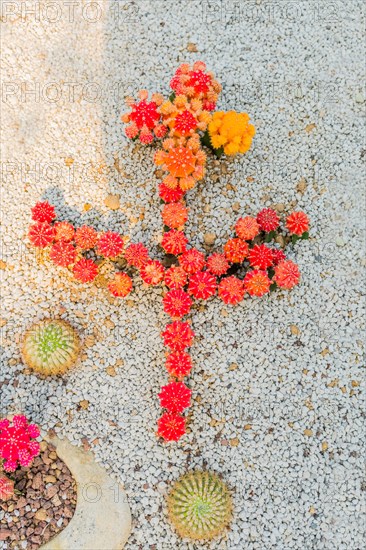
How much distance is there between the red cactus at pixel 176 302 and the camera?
15.7ft

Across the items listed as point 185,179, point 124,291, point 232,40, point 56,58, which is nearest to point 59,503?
point 124,291

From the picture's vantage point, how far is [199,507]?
443cm

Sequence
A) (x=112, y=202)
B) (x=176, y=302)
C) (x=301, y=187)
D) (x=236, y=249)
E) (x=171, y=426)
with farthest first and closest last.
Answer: (x=301, y=187) < (x=112, y=202) < (x=236, y=249) < (x=176, y=302) < (x=171, y=426)

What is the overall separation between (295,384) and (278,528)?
4.16 feet

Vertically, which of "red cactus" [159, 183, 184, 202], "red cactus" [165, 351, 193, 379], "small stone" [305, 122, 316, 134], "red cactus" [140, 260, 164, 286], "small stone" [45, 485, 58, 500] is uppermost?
"small stone" [305, 122, 316, 134]

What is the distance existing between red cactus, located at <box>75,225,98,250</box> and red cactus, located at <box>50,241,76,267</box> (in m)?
0.11

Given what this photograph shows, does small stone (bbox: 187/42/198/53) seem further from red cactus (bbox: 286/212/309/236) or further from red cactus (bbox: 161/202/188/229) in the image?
red cactus (bbox: 286/212/309/236)

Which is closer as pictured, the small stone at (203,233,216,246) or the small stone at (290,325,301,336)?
the small stone at (290,325,301,336)

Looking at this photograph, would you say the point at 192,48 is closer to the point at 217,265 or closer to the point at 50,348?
the point at 217,265

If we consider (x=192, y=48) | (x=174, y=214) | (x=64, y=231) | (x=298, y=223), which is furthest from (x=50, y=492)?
(x=192, y=48)

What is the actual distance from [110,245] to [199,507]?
2.40m

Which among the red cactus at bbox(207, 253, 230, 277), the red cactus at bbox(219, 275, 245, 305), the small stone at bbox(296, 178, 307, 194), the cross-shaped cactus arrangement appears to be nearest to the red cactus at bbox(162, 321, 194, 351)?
the cross-shaped cactus arrangement

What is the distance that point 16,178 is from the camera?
18.4 feet

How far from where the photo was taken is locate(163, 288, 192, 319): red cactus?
478cm
